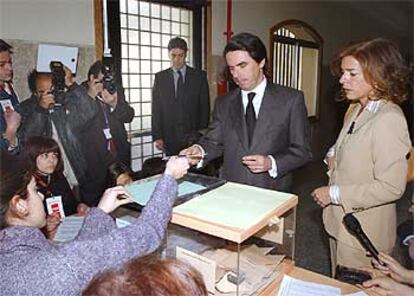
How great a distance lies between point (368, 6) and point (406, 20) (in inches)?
33.0

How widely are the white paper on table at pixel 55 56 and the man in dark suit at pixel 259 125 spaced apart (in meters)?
0.71

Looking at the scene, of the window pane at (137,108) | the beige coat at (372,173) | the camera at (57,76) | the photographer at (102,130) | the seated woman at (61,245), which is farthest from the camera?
the window pane at (137,108)

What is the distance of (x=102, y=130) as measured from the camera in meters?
2.00

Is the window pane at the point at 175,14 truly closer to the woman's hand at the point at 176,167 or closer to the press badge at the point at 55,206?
the press badge at the point at 55,206

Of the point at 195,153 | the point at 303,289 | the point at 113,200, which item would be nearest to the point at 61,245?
the point at 113,200

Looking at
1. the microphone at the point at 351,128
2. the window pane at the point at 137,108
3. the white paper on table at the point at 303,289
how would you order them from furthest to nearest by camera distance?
1. the window pane at the point at 137,108
2. the microphone at the point at 351,128
3. the white paper on table at the point at 303,289

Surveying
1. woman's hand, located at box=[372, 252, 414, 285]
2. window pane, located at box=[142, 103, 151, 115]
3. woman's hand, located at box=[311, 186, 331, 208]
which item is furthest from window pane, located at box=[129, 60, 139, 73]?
woman's hand, located at box=[372, 252, 414, 285]

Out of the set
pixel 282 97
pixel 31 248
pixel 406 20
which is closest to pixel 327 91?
pixel 406 20

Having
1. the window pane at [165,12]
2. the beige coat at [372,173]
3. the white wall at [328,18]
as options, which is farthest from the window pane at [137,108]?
the beige coat at [372,173]

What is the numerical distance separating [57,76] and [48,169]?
1.38 feet

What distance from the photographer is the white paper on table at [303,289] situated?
1043 mm

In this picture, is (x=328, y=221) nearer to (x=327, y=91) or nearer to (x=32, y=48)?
(x=32, y=48)

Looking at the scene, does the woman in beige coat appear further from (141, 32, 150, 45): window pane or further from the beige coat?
(141, 32, 150, 45): window pane

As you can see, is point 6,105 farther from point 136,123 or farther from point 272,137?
point 272,137
